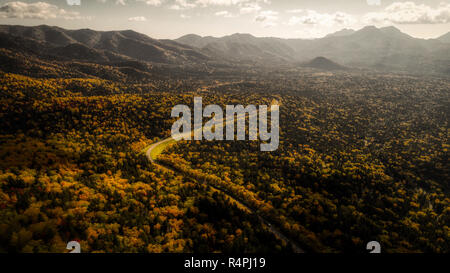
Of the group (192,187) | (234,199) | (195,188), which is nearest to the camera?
(234,199)

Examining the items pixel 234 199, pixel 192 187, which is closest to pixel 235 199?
pixel 234 199

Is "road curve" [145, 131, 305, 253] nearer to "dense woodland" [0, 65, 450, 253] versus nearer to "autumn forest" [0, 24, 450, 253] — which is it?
"autumn forest" [0, 24, 450, 253]

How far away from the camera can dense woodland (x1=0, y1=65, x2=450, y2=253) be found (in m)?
48.5

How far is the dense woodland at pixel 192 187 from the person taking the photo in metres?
48.5

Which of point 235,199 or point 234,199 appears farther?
point 235,199

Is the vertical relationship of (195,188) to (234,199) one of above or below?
above

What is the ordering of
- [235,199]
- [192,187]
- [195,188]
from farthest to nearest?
[195,188]
[192,187]
[235,199]

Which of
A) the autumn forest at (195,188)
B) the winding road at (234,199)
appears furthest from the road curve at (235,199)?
the autumn forest at (195,188)

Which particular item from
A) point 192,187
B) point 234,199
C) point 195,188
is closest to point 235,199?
point 234,199

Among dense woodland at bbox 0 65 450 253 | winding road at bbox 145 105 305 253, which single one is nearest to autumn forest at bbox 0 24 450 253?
dense woodland at bbox 0 65 450 253

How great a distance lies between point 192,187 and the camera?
73875 millimetres

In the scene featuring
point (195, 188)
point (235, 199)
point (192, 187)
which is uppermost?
point (192, 187)

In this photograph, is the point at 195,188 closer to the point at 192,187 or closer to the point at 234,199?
the point at 192,187
